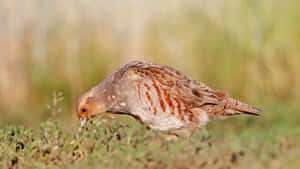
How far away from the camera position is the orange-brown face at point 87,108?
194 inches

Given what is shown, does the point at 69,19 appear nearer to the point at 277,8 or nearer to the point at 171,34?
the point at 171,34

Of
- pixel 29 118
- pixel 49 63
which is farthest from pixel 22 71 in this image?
pixel 29 118

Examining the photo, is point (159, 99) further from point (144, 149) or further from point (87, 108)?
point (144, 149)

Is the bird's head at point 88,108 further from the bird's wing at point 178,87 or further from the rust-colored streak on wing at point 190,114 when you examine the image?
the rust-colored streak on wing at point 190,114

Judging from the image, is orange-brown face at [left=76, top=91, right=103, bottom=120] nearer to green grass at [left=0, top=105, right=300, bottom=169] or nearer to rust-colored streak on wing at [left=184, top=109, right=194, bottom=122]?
green grass at [left=0, top=105, right=300, bottom=169]

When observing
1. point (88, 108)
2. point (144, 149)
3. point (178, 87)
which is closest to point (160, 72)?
point (178, 87)

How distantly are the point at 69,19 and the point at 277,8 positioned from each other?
12.4 ft

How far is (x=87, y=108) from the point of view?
4.94 meters

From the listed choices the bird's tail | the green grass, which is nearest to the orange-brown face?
the green grass

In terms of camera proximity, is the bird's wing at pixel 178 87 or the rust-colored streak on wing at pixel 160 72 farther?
the rust-colored streak on wing at pixel 160 72

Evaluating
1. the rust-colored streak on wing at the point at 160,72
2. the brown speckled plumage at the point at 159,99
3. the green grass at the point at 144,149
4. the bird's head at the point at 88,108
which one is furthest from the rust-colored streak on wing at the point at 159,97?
the bird's head at the point at 88,108

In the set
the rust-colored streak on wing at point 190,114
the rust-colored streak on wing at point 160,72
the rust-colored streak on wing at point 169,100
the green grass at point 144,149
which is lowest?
the green grass at point 144,149

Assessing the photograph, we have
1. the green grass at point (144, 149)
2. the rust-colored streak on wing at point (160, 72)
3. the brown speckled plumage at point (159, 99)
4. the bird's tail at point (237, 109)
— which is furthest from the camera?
the bird's tail at point (237, 109)

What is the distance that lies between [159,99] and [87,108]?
0.95 m
